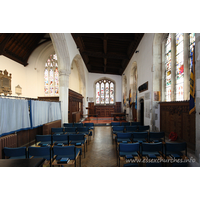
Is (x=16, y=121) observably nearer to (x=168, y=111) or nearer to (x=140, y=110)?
(x=168, y=111)

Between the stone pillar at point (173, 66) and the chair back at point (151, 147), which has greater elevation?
the stone pillar at point (173, 66)

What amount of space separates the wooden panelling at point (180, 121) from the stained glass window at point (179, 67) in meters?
0.58

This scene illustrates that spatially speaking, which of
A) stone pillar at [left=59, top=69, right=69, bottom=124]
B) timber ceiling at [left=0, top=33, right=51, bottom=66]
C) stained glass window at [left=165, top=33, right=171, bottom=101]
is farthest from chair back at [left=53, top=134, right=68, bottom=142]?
timber ceiling at [left=0, top=33, right=51, bottom=66]

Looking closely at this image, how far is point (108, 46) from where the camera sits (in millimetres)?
9273

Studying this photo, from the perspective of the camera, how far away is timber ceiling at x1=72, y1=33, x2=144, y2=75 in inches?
290

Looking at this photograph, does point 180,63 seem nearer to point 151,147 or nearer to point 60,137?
point 151,147

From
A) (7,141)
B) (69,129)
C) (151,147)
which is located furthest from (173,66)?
(7,141)

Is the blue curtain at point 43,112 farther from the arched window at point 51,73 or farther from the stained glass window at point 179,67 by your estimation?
the arched window at point 51,73

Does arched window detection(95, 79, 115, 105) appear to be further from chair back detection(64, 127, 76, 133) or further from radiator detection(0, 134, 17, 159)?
radiator detection(0, 134, 17, 159)

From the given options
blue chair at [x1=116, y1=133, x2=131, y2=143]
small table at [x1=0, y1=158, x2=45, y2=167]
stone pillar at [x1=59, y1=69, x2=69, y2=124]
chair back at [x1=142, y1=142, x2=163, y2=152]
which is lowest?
blue chair at [x1=116, y1=133, x2=131, y2=143]

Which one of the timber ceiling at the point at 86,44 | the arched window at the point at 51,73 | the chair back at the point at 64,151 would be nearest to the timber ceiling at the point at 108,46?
the timber ceiling at the point at 86,44

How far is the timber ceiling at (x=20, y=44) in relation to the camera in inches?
321

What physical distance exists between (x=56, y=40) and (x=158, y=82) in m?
5.77

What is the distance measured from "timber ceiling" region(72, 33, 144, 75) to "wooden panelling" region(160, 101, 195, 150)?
4.71 m
